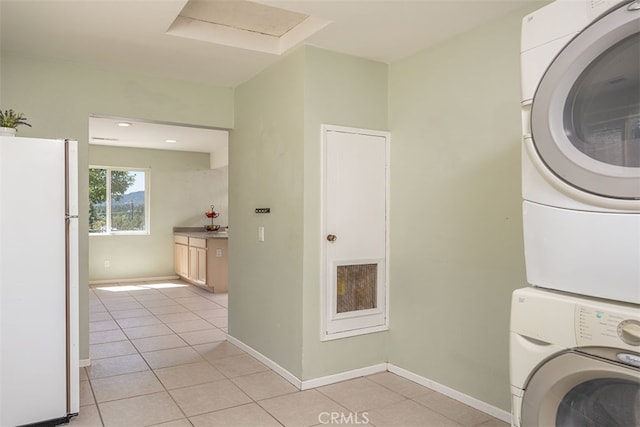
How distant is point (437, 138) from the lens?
9.88 feet

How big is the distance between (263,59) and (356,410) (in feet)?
7.96

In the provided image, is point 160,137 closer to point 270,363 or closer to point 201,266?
point 201,266

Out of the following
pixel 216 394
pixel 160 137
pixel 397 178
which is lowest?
pixel 216 394

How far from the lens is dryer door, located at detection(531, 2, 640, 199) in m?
1.30

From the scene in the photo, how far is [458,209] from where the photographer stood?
2869 mm

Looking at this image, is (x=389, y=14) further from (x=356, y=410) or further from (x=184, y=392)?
(x=184, y=392)

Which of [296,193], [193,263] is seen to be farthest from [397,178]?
[193,263]

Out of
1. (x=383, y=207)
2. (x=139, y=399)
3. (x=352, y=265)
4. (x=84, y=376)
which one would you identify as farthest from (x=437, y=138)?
(x=84, y=376)

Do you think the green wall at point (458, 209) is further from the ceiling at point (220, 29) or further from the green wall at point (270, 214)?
the green wall at point (270, 214)

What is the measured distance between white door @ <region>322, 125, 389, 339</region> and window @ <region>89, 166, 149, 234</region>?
17.9 ft

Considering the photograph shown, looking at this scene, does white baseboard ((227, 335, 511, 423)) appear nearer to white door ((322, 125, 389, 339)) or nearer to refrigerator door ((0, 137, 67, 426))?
white door ((322, 125, 389, 339))

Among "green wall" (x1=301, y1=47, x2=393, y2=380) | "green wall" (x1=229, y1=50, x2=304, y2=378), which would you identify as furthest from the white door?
"green wall" (x1=229, y1=50, x2=304, y2=378)

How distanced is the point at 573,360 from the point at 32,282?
248cm

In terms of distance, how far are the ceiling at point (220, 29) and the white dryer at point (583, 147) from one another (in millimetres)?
1152
